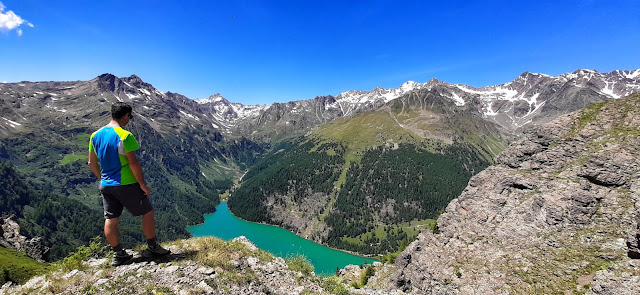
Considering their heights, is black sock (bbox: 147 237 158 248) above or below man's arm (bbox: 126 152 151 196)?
below

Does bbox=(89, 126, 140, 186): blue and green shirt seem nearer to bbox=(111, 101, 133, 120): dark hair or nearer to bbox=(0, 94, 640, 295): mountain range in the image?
bbox=(111, 101, 133, 120): dark hair

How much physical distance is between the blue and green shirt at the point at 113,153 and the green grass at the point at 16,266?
26.7 metres

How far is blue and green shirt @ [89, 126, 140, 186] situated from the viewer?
8.02 metres

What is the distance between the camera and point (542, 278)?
2094 centimetres

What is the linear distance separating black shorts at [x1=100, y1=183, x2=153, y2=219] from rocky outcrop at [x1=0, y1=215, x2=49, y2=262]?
2596 inches

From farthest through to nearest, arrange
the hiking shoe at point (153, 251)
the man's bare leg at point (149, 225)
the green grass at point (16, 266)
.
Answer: the green grass at point (16, 266)
the hiking shoe at point (153, 251)
the man's bare leg at point (149, 225)

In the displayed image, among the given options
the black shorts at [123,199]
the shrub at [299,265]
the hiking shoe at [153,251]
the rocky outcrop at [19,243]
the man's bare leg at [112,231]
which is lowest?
the rocky outcrop at [19,243]

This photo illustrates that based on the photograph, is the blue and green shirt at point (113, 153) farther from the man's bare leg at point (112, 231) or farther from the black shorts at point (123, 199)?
the man's bare leg at point (112, 231)

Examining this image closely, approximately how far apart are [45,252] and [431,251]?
231 ft

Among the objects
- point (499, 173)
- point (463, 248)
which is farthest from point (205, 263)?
point (499, 173)

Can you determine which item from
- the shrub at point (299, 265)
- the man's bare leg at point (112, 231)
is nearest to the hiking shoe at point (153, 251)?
the man's bare leg at point (112, 231)

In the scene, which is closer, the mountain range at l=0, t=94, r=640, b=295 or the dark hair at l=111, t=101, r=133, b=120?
the dark hair at l=111, t=101, r=133, b=120

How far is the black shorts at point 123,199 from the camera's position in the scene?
8.09 m

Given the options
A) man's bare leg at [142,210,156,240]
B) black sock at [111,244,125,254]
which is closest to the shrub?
man's bare leg at [142,210,156,240]
